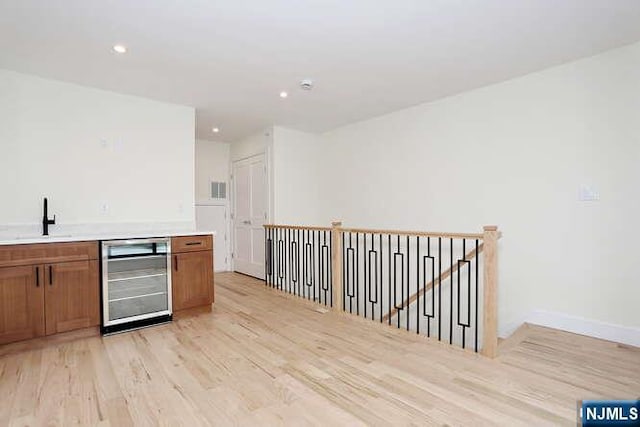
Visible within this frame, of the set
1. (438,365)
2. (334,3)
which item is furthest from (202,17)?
(438,365)

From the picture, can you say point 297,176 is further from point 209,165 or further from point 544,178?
point 544,178

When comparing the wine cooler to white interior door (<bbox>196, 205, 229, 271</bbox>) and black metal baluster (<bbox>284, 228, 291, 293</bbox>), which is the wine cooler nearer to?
black metal baluster (<bbox>284, 228, 291, 293</bbox>)

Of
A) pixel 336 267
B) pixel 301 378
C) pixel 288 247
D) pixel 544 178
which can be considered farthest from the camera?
pixel 288 247

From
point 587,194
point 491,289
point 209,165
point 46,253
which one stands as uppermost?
point 209,165

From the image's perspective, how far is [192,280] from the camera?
360 centimetres

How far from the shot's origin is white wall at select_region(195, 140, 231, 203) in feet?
19.7

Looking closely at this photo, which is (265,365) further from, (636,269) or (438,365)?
→ (636,269)

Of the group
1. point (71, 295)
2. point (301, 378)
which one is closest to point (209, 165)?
point (71, 295)

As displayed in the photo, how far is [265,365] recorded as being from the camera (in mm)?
2445

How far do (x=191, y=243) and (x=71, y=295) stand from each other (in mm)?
1135

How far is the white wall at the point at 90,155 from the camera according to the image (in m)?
3.16

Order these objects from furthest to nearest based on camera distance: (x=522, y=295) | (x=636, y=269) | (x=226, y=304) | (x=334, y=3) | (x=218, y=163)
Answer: (x=218, y=163), (x=226, y=304), (x=522, y=295), (x=636, y=269), (x=334, y=3)

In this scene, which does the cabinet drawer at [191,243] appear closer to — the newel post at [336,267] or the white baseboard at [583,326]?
the newel post at [336,267]

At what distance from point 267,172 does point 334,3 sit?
3.41 m
